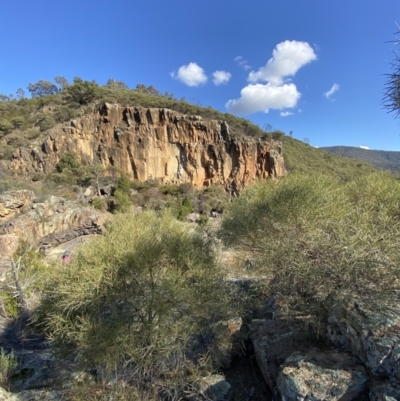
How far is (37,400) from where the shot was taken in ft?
16.7

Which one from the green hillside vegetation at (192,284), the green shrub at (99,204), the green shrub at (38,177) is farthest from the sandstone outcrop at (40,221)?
the green hillside vegetation at (192,284)

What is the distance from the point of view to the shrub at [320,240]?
3.96 meters

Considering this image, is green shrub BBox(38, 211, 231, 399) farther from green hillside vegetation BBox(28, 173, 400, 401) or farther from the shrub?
the shrub

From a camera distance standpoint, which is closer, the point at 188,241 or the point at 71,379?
the point at 71,379

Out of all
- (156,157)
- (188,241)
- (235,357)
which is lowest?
(235,357)

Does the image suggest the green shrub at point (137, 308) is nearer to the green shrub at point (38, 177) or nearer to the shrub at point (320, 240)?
the shrub at point (320, 240)

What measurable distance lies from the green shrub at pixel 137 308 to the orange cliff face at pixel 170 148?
2625 centimetres

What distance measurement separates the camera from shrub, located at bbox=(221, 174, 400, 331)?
13.0 ft

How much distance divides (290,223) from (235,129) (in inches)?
1177

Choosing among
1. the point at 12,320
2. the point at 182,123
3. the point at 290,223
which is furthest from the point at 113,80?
the point at 290,223

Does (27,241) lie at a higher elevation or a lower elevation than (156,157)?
lower

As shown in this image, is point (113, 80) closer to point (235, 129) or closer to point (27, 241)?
point (235, 129)

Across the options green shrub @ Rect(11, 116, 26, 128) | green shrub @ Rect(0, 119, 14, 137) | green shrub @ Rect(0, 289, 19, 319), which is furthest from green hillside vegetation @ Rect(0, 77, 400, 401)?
green shrub @ Rect(11, 116, 26, 128)

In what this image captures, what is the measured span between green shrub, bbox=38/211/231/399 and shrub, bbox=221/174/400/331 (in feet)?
4.65
